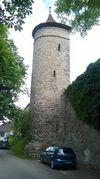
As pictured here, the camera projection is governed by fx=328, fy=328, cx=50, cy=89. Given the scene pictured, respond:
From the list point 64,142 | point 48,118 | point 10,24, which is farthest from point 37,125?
point 10,24

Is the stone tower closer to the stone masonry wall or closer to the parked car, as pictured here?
the stone masonry wall

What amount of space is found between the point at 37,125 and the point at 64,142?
131 inches

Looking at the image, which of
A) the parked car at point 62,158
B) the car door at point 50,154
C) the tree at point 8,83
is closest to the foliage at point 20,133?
the tree at point 8,83

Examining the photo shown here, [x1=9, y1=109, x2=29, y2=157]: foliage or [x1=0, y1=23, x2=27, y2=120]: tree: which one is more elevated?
[x1=0, y1=23, x2=27, y2=120]: tree

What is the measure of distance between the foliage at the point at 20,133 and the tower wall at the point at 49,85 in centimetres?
159

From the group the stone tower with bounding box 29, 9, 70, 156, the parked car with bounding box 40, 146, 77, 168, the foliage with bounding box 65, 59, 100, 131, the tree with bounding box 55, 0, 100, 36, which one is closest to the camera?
the tree with bounding box 55, 0, 100, 36

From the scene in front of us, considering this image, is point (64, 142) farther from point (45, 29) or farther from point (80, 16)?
point (80, 16)

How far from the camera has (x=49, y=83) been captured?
31125mm

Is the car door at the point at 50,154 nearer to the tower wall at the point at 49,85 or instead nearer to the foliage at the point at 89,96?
the foliage at the point at 89,96

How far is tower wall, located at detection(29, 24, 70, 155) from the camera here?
30266mm

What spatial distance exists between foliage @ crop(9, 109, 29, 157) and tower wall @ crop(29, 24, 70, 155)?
5.22 ft

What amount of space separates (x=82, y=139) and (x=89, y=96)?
3.66 m

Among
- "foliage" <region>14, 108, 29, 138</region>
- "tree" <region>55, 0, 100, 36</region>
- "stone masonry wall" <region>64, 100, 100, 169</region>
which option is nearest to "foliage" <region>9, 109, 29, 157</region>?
"foliage" <region>14, 108, 29, 138</region>

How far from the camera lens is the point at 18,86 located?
30.2m
